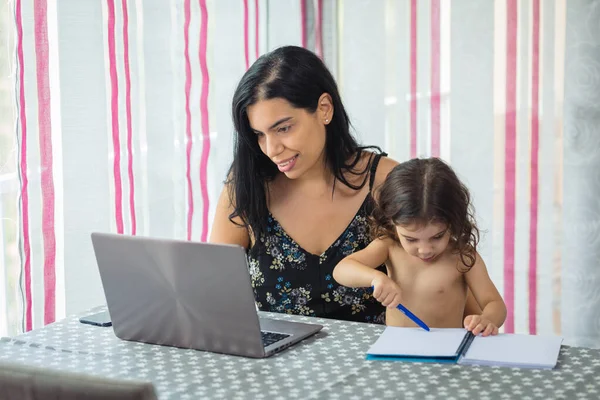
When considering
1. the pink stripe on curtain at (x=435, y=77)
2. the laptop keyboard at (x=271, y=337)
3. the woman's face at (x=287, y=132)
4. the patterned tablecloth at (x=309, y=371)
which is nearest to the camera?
the patterned tablecloth at (x=309, y=371)

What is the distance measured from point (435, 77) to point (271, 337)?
140 cm

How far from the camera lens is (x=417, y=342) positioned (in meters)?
1.58

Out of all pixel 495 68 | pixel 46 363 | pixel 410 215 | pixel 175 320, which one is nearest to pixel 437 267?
pixel 410 215

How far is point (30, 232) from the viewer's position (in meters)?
2.56

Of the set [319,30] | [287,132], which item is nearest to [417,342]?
[287,132]

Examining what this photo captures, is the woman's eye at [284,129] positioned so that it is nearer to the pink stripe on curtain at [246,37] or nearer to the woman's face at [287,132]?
the woman's face at [287,132]

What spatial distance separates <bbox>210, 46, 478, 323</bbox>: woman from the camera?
1.96m

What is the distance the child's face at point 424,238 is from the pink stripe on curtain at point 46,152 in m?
1.21

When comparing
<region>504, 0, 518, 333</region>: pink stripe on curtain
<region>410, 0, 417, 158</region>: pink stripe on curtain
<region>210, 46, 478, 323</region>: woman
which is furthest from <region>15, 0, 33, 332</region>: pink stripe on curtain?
<region>504, 0, 518, 333</region>: pink stripe on curtain

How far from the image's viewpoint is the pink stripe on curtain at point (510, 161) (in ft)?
8.80

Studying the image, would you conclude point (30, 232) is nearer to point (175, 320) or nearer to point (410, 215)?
point (175, 320)

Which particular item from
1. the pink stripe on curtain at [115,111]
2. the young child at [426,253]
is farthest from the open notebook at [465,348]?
the pink stripe on curtain at [115,111]

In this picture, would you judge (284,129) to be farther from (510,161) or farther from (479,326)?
(510,161)

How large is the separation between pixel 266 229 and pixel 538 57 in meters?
1.10
